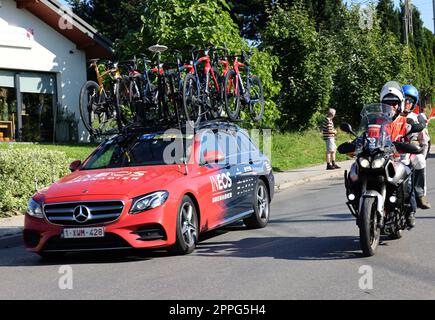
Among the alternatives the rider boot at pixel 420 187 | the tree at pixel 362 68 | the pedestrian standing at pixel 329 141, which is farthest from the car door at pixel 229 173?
the tree at pixel 362 68

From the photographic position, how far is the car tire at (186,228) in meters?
8.01

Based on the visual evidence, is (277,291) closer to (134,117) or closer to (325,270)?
(325,270)

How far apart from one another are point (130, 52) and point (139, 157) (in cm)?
898

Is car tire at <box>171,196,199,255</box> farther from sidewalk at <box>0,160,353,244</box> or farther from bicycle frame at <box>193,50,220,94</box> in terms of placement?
sidewalk at <box>0,160,353,244</box>

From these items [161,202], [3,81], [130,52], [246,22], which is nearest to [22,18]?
[3,81]

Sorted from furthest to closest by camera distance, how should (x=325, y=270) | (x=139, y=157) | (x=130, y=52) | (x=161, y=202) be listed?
(x=130, y=52), (x=139, y=157), (x=161, y=202), (x=325, y=270)

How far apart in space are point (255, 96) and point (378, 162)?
21.0 ft

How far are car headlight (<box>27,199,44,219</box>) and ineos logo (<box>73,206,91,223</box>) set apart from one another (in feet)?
1.64

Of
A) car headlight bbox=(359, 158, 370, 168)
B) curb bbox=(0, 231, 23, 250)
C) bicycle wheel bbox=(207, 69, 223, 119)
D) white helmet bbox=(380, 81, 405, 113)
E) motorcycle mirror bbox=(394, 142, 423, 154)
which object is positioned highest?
bicycle wheel bbox=(207, 69, 223, 119)

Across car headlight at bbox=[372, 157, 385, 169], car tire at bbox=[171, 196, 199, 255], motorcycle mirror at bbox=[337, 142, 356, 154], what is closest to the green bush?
car tire at bbox=[171, 196, 199, 255]

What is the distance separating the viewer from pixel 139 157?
916 centimetres

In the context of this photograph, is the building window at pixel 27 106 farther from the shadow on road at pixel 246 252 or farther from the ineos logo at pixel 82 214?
the ineos logo at pixel 82 214

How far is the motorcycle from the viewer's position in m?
7.54
